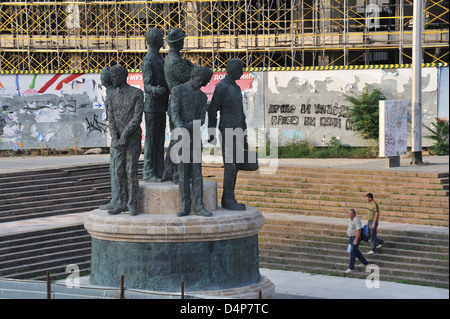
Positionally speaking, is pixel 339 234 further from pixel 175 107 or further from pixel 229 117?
pixel 175 107

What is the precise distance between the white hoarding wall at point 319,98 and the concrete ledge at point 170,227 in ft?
47.0

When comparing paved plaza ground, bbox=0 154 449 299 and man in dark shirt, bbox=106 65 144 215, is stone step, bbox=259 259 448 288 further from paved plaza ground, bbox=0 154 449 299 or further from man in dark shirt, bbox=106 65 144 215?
man in dark shirt, bbox=106 65 144 215

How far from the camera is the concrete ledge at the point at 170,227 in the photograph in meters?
13.3

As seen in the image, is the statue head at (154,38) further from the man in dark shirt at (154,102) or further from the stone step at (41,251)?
the stone step at (41,251)

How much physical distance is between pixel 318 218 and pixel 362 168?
2266mm

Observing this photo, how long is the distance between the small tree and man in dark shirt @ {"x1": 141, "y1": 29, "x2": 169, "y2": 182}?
1349 centimetres

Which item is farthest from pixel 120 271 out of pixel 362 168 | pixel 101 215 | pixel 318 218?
pixel 362 168

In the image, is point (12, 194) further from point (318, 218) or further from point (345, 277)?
point (345, 277)

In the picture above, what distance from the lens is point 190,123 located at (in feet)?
45.1

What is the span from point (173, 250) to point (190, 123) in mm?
1858

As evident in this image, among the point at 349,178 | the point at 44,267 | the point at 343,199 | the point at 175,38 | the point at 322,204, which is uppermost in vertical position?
the point at 175,38

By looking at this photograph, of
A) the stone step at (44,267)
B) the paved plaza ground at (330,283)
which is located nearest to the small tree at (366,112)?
the paved plaza ground at (330,283)

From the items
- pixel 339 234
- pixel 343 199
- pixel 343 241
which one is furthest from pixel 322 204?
pixel 343 241
